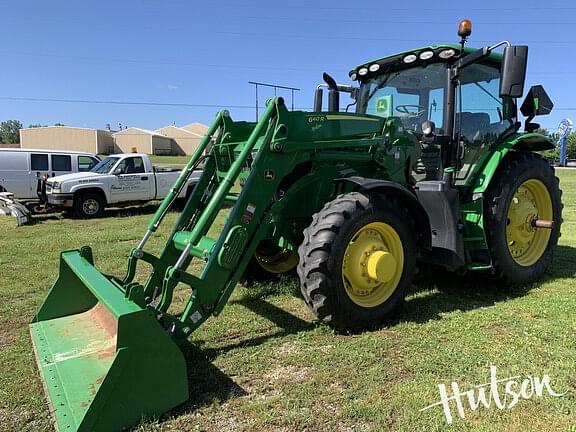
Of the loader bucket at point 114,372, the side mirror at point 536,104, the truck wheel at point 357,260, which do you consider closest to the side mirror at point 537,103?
the side mirror at point 536,104

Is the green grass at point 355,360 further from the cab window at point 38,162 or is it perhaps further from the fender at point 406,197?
the cab window at point 38,162

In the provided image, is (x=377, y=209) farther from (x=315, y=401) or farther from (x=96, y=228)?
(x=96, y=228)

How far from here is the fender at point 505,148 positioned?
5039 millimetres

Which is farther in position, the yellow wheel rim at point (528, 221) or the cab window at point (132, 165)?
the cab window at point (132, 165)

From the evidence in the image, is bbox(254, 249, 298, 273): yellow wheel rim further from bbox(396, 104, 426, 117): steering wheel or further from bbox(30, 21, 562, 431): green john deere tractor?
bbox(396, 104, 426, 117): steering wheel

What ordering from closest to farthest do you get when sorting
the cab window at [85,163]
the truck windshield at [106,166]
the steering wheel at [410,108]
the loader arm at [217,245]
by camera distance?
1. the loader arm at [217,245]
2. the steering wheel at [410,108]
3. the truck windshield at [106,166]
4. the cab window at [85,163]

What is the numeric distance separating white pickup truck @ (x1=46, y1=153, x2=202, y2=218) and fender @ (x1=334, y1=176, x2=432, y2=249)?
8.40 meters

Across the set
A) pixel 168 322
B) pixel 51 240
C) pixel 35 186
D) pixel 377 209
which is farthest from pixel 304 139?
pixel 35 186

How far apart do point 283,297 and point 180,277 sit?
69.7 inches

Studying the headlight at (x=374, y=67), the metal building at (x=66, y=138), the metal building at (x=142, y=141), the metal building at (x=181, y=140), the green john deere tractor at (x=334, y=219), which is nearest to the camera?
the green john deere tractor at (x=334, y=219)

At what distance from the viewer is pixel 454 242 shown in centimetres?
464

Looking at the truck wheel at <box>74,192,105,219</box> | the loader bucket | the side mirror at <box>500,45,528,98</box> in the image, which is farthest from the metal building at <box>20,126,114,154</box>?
the side mirror at <box>500,45,528,98</box>

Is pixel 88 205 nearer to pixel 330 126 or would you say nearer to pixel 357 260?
pixel 330 126

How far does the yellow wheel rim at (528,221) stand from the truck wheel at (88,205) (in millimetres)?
10214
